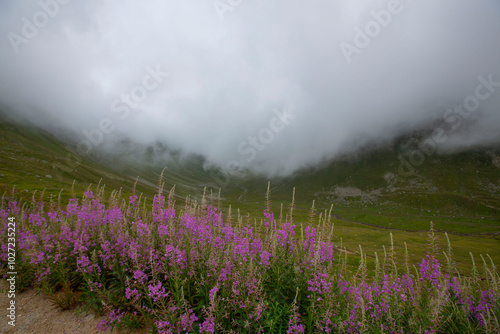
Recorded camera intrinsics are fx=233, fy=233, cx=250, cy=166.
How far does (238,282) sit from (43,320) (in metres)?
6.21

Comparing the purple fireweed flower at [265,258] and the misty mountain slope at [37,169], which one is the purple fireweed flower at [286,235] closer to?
the purple fireweed flower at [265,258]

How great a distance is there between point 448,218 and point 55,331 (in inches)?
9351

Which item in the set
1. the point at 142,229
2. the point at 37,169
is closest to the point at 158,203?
the point at 142,229

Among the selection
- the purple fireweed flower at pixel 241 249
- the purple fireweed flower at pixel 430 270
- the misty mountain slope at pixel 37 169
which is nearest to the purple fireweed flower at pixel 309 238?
the purple fireweed flower at pixel 241 249

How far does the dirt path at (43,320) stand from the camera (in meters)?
6.46

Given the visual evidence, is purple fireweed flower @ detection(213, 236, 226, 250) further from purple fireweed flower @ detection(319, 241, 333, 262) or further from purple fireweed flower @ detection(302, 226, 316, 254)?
purple fireweed flower @ detection(319, 241, 333, 262)

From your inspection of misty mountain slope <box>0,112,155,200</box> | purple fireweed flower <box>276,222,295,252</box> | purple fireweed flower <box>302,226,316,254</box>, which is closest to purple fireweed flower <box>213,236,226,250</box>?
purple fireweed flower <box>276,222,295,252</box>

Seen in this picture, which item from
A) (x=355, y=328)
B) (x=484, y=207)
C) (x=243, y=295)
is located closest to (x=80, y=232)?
(x=243, y=295)

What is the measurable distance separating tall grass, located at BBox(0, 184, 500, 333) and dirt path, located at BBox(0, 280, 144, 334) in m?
0.31

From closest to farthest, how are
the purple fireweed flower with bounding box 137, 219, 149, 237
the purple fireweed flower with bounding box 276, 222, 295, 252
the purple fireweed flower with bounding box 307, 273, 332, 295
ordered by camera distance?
the purple fireweed flower with bounding box 307, 273, 332, 295 → the purple fireweed flower with bounding box 137, 219, 149, 237 → the purple fireweed flower with bounding box 276, 222, 295, 252

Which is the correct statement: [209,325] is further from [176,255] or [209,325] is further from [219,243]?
[219,243]

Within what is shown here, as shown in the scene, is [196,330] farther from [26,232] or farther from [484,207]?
[484,207]

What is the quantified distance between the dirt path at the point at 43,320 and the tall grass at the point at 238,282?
1.03ft

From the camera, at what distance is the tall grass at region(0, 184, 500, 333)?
5.06 meters
